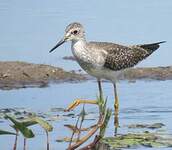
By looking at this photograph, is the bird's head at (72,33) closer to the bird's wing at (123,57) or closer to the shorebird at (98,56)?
the shorebird at (98,56)

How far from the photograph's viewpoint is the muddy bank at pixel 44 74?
15102mm

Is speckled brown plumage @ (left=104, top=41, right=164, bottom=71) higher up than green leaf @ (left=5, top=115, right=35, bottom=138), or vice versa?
speckled brown plumage @ (left=104, top=41, right=164, bottom=71)

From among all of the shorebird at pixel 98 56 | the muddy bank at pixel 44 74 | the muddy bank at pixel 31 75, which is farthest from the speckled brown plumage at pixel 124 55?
the muddy bank at pixel 31 75

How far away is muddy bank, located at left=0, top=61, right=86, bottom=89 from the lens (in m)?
15.0

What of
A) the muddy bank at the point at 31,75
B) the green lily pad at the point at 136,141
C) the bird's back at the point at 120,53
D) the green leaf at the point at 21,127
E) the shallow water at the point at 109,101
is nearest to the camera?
the green leaf at the point at 21,127

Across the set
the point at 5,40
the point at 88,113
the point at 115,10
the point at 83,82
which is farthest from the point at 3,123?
the point at 115,10

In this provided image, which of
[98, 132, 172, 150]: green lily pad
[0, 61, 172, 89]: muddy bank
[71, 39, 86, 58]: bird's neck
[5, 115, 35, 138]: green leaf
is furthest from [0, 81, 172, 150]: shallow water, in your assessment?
[5, 115, 35, 138]: green leaf

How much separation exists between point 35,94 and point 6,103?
86 cm

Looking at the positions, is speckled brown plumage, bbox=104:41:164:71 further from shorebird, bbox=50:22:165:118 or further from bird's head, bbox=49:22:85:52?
bird's head, bbox=49:22:85:52

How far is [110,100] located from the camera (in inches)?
536

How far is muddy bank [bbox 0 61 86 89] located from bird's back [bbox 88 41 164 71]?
1544mm

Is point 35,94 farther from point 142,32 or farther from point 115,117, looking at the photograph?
point 142,32

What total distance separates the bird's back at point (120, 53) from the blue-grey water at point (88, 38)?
1.69 ft

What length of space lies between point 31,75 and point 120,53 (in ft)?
7.12
